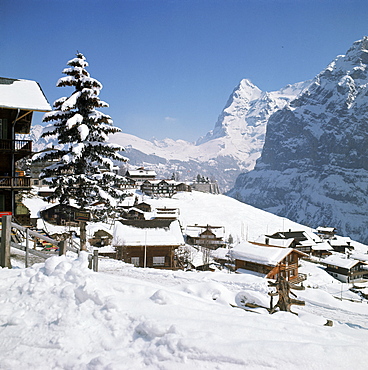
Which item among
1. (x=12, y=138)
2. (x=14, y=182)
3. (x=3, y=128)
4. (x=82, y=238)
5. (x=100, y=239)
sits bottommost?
(x=100, y=239)

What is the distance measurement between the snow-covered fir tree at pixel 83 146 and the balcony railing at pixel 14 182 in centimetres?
392

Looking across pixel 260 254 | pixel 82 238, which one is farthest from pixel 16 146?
pixel 260 254

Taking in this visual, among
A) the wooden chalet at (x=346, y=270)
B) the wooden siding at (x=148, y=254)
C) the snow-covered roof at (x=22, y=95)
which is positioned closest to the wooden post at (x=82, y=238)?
the snow-covered roof at (x=22, y=95)

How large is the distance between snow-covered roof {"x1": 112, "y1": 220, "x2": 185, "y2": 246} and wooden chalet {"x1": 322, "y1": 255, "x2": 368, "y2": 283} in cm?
3194

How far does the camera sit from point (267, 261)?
32844 mm

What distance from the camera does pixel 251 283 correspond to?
55.2 feet

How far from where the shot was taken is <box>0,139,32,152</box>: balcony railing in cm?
2073

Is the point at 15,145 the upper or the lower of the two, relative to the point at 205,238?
upper

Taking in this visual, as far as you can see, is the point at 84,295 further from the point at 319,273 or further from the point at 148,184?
the point at 148,184

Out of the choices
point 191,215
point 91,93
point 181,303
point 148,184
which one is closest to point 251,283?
point 181,303

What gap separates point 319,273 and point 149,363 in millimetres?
48662

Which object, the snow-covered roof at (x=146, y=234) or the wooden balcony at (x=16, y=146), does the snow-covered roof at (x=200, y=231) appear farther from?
the wooden balcony at (x=16, y=146)

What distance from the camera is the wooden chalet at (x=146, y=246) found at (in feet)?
103

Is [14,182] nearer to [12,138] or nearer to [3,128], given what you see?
[12,138]
